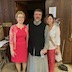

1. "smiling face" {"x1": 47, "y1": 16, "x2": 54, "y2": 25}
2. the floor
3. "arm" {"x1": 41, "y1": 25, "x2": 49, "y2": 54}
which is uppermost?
"smiling face" {"x1": 47, "y1": 16, "x2": 54, "y2": 25}

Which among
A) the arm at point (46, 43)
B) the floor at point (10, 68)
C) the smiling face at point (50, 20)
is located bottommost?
the floor at point (10, 68)

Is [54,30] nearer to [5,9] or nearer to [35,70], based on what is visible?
[35,70]

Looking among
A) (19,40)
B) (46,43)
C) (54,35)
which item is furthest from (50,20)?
(19,40)

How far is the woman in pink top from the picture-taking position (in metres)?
2.49

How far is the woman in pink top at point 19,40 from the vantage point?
2.49 meters

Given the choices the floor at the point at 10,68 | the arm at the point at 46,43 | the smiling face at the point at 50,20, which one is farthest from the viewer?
the floor at the point at 10,68

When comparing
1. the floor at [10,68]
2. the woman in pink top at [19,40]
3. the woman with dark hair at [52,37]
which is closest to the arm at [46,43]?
the woman with dark hair at [52,37]

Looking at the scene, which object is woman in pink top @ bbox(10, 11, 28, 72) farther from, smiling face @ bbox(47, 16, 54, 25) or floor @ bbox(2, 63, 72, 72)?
floor @ bbox(2, 63, 72, 72)

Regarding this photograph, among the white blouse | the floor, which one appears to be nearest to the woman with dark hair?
the white blouse

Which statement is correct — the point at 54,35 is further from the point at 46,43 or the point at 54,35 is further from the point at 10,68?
the point at 10,68

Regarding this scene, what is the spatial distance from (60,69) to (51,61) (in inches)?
26.3

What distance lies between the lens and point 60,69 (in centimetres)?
313

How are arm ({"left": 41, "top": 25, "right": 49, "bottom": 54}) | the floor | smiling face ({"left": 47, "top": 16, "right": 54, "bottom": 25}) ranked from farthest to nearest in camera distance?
the floor → smiling face ({"left": 47, "top": 16, "right": 54, "bottom": 25}) → arm ({"left": 41, "top": 25, "right": 49, "bottom": 54})

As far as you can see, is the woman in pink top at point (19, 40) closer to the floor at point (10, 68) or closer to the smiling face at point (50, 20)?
the smiling face at point (50, 20)
